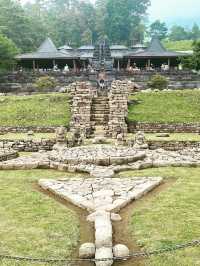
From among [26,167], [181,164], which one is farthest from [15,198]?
[181,164]

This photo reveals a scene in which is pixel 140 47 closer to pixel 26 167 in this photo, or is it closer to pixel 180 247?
pixel 26 167

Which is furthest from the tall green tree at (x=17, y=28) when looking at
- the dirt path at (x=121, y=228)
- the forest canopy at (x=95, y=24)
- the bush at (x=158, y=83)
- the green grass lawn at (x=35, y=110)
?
the dirt path at (x=121, y=228)

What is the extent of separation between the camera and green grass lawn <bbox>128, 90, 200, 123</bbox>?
31.1m

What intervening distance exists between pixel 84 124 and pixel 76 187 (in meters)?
14.9

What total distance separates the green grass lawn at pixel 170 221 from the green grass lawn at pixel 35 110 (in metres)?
16.5

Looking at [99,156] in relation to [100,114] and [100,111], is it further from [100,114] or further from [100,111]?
[100,111]

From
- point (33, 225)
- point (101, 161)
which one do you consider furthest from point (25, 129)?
point (33, 225)

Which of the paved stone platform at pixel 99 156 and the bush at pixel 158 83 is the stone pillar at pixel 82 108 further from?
the bush at pixel 158 83

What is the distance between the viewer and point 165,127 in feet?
98.2

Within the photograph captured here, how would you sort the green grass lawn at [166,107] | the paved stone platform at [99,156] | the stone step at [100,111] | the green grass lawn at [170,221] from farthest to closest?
the stone step at [100,111], the green grass lawn at [166,107], the paved stone platform at [99,156], the green grass lawn at [170,221]

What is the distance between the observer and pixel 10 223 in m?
11.5

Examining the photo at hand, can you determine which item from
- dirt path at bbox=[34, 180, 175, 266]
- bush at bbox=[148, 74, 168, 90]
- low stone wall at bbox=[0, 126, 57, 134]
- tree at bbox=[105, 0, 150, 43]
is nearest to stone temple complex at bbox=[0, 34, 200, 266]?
dirt path at bbox=[34, 180, 175, 266]

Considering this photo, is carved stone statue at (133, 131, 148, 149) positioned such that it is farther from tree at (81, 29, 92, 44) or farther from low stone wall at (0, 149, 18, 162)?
tree at (81, 29, 92, 44)

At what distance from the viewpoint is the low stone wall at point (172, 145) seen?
81.0ft
